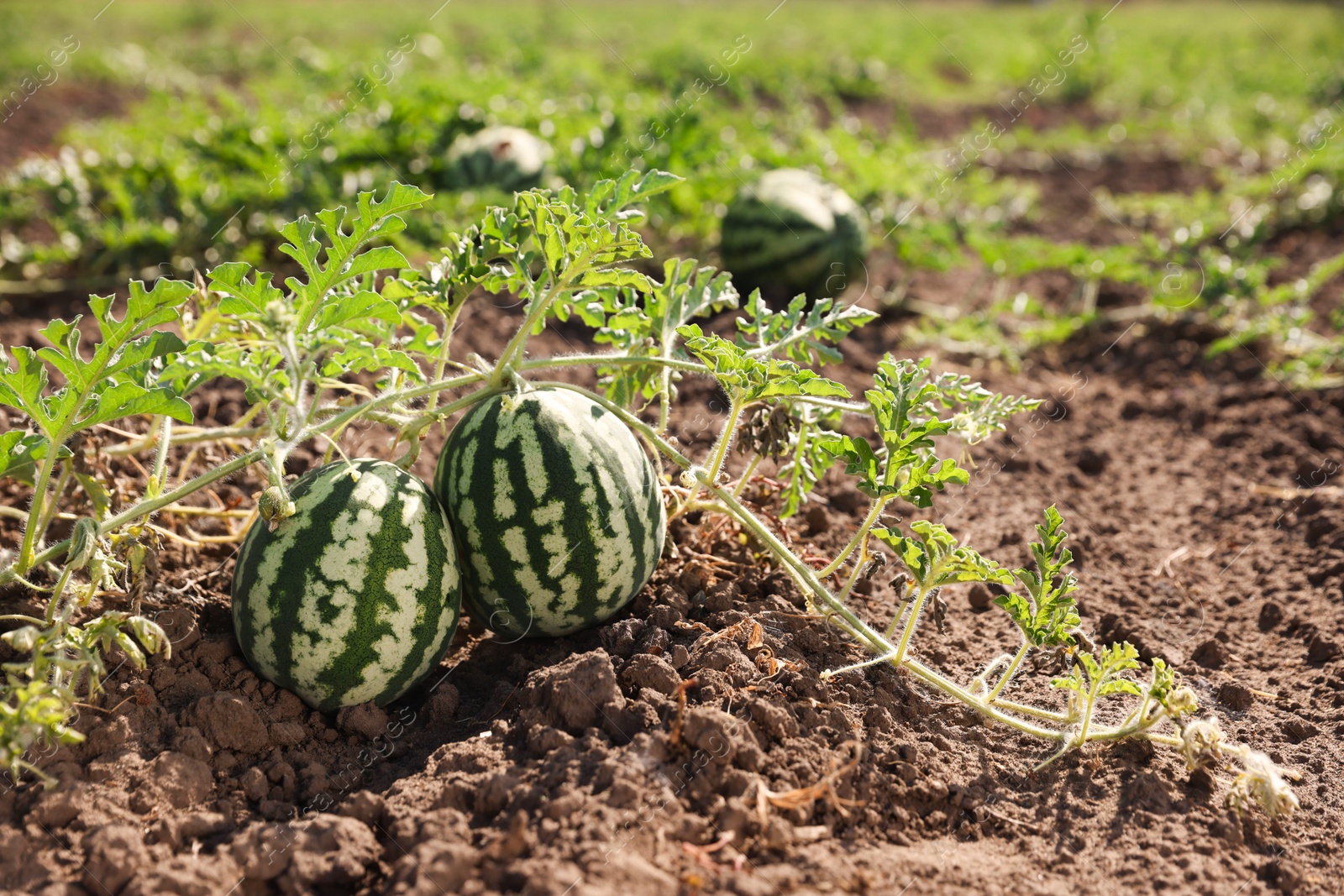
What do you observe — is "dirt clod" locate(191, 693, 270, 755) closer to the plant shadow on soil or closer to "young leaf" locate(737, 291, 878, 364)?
the plant shadow on soil

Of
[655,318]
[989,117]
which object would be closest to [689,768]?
[655,318]

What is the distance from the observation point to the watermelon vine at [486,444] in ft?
8.04

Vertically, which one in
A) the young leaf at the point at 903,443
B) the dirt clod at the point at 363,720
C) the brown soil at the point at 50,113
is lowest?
the dirt clod at the point at 363,720

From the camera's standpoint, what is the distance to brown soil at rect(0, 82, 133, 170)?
27.9 feet

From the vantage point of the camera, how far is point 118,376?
254 centimetres

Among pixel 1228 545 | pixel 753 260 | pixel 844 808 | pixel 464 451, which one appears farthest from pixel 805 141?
pixel 844 808

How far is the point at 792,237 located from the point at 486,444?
3.30 meters

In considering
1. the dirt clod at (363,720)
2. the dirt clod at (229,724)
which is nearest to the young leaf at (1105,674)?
the dirt clod at (363,720)

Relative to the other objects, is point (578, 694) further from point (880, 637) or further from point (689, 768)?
point (880, 637)

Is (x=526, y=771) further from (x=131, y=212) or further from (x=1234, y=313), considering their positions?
(x=1234, y=313)

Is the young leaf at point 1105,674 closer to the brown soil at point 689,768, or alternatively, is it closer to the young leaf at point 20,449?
the brown soil at point 689,768

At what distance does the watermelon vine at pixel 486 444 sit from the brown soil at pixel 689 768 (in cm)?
11

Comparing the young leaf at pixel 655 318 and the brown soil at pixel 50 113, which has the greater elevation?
the brown soil at pixel 50 113

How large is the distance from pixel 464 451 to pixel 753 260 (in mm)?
3231
